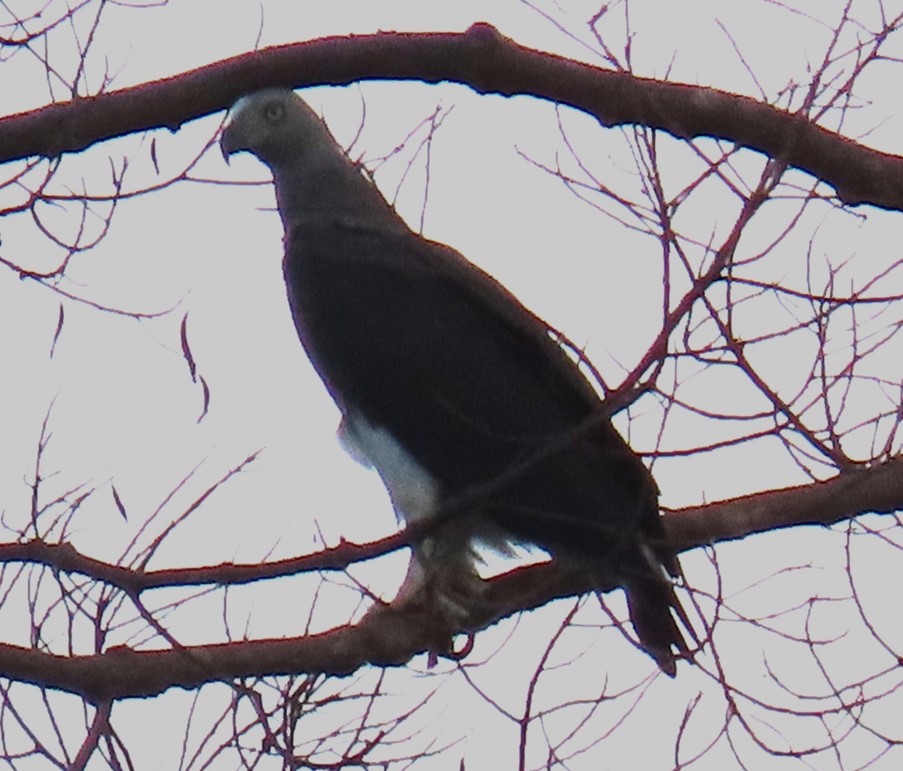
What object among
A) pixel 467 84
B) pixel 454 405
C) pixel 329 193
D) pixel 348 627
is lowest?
pixel 348 627

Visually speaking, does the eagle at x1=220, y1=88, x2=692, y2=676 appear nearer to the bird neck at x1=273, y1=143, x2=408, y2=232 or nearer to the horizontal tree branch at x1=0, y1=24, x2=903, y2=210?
the bird neck at x1=273, y1=143, x2=408, y2=232

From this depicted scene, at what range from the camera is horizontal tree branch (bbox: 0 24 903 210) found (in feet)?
11.6

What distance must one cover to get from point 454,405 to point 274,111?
42.5 inches

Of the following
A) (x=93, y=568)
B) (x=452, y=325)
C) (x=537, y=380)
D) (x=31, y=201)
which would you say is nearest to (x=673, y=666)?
(x=537, y=380)

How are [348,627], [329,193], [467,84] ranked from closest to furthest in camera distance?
1. [348,627]
2. [467,84]
3. [329,193]

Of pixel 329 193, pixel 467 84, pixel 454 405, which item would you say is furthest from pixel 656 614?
pixel 329 193

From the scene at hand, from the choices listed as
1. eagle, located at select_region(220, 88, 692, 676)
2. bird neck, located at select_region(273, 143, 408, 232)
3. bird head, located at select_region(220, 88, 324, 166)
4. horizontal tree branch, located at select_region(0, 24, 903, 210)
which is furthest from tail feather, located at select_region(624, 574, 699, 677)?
bird head, located at select_region(220, 88, 324, 166)

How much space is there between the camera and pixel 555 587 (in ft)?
11.5

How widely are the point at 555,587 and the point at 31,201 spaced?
137 centimetres

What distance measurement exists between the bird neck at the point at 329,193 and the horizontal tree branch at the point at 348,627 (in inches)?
47.9

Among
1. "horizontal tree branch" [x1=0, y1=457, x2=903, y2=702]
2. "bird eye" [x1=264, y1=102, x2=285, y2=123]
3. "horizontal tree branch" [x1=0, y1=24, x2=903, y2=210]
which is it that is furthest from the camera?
"bird eye" [x1=264, y1=102, x2=285, y2=123]

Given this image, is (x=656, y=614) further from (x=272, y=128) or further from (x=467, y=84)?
(x=272, y=128)

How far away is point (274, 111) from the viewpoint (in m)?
4.56

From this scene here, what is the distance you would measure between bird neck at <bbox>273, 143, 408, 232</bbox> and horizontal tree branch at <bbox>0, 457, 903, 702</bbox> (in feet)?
3.99
